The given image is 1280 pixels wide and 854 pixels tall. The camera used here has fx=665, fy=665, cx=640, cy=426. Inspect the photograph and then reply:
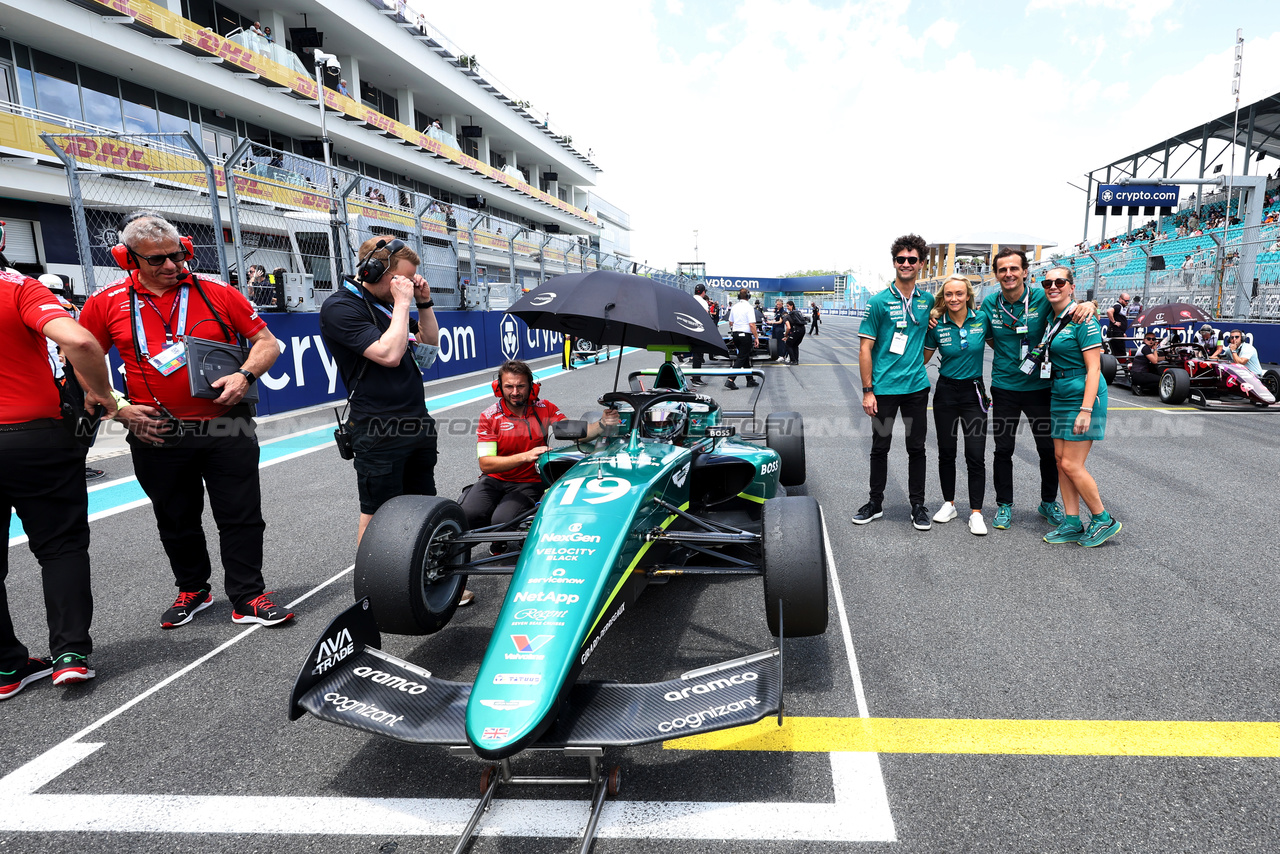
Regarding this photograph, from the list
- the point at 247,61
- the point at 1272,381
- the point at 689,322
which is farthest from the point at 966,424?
the point at 247,61

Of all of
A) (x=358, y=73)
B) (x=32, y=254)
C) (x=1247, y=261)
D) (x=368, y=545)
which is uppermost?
(x=358, y=73)

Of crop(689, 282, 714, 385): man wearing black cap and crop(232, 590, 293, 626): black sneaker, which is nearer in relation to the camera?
crop(232, 590, 293, 626): black sneaker

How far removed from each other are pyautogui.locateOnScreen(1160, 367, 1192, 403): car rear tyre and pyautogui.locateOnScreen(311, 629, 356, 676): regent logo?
10.9 m

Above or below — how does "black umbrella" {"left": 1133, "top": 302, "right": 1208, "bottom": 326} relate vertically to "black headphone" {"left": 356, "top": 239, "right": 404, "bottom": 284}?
below

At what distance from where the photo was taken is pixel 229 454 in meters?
3.10

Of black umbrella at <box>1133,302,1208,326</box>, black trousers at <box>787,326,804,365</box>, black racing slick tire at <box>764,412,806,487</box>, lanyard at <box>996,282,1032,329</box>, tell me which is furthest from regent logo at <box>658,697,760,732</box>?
black trousers at <box>787,326,804,365</box>

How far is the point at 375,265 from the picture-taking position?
3.04m

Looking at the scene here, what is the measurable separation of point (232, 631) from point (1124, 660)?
13.1 feet

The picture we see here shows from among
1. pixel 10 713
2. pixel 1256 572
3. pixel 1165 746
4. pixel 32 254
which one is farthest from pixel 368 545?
pixel 32 254

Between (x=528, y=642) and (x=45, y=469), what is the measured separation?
2.15 meters

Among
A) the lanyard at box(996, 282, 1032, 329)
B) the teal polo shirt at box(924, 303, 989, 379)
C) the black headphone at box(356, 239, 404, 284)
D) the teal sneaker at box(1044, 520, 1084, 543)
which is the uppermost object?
the black headphone at box(356, 239, 404, 284)

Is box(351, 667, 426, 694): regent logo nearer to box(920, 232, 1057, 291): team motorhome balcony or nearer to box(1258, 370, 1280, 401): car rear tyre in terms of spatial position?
box(1258, 370, 1280, 401): car rear tyre

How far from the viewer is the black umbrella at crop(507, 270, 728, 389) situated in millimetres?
3436

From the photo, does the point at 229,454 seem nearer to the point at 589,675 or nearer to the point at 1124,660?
the point at 589,675
